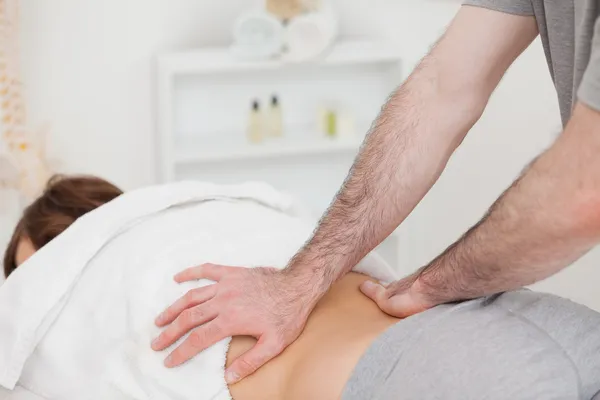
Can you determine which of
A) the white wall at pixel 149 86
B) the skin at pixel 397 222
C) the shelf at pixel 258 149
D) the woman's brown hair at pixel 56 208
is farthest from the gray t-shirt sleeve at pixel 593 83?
the shelf at pixel 258 149

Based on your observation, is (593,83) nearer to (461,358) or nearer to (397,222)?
(461,358)

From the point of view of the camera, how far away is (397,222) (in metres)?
1.68

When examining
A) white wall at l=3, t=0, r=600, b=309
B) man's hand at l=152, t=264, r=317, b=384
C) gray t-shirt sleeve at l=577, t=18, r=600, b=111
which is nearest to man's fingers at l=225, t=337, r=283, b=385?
man's hand at l=152, t=264, r=317, b=384

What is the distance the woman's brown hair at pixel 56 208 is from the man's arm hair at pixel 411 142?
0.62 metres

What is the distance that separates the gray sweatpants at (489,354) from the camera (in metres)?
1.22

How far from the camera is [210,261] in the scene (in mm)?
1706

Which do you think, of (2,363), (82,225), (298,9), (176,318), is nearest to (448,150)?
(176,318)

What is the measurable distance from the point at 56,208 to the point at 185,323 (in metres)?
0.62

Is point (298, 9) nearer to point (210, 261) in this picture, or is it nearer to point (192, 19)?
point (192, 19)

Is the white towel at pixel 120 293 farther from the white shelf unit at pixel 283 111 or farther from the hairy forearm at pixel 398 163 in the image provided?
the white shelf unit at pixel 283 111

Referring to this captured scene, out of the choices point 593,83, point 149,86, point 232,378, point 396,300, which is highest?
point 593,83

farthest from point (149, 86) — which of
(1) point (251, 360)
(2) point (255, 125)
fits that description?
(1) point (251, 360)

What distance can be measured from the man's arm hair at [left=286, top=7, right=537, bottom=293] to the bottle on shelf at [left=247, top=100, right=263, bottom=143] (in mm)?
1322

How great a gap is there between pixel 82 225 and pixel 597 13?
997 millimetres
